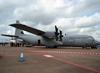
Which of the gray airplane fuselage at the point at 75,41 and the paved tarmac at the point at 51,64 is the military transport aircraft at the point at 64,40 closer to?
the gray airplane fuselage at the point at 75,41

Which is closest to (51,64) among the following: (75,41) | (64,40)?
(64,40)

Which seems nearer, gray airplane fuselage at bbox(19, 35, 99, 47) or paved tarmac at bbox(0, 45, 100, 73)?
paved tarmac at bbox(0, 45, 100, 73)

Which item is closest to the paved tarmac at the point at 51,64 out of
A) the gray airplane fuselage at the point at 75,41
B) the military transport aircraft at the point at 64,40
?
the military transport aircraft at the point at 64,40

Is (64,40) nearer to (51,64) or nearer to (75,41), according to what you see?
(75,41)

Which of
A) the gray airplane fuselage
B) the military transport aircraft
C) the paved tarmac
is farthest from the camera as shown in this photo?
the gray airplane fuselage

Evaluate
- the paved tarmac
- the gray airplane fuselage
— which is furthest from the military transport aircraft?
the paved tarmac

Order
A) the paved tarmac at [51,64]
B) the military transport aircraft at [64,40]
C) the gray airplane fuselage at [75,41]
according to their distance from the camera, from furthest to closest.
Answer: the gray airplane fuselage at [75,41], the military transport aircraft at [64,40], the paved tarmac at [51,64]

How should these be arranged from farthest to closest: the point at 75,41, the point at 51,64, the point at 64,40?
the point at 64,40 → the point at 75,41 → the point at 51,64

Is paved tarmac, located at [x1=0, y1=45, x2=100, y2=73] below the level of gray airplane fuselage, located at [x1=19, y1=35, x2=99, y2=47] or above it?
below

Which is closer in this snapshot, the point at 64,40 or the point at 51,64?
the point at 51,64

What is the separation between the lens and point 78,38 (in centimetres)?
2064

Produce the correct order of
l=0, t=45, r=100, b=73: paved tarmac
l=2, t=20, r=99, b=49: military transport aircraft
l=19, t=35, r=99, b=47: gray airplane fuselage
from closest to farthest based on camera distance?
1. l=0, t=45, r=100, b=73: paved tarmac
2. l=2, t=20, r=99, b=49: military transport aircraft
3. l=19, t=35, r=99, b=47: gray airplane fuselage

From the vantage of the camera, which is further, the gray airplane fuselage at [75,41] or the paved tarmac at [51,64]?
the gray airplane fuselage at [75,41]

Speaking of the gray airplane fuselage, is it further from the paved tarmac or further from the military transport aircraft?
the paved tarmac
